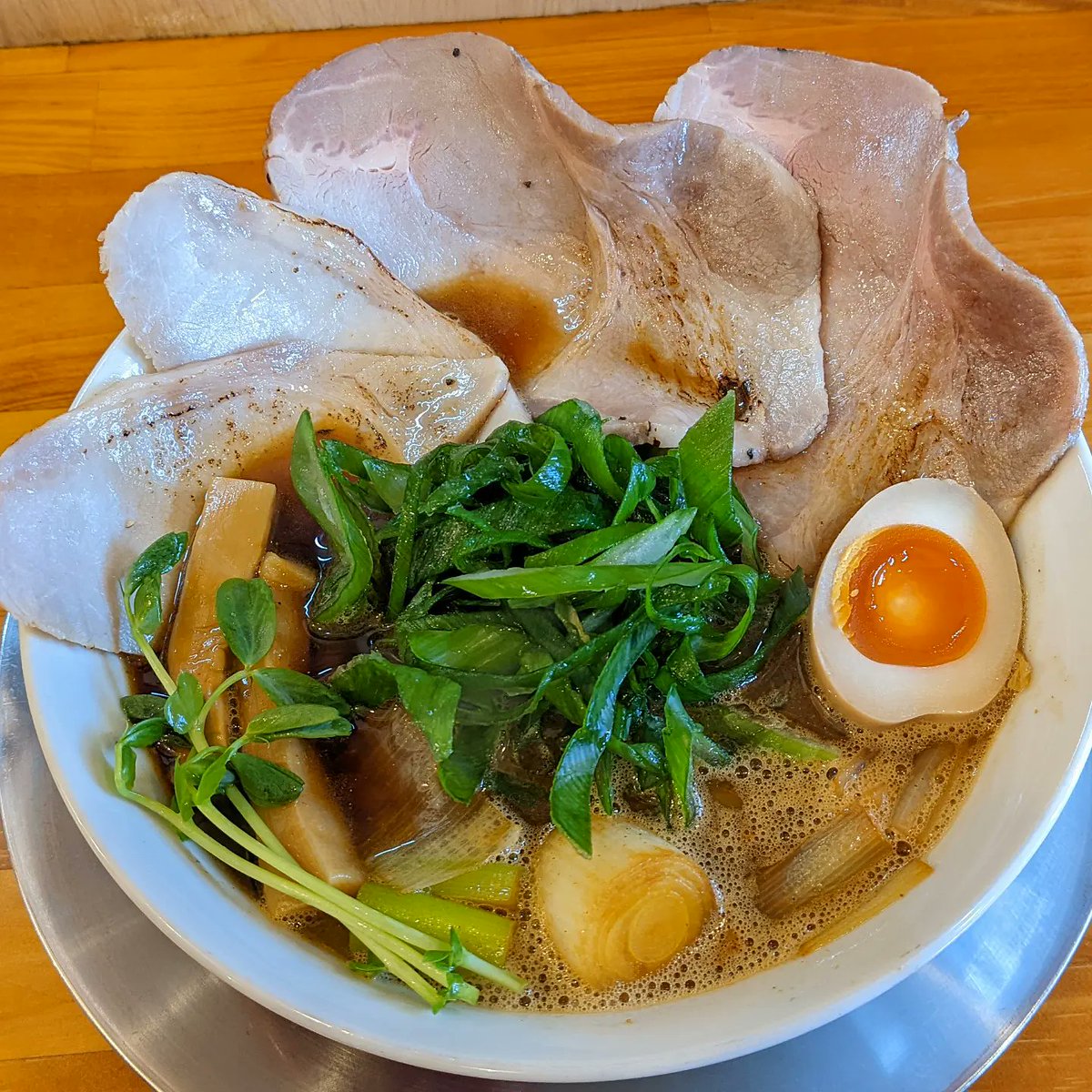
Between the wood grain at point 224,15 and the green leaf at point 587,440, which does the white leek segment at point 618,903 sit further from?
the wood grain at point 224,15

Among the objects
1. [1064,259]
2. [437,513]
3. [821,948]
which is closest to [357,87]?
[437,513]

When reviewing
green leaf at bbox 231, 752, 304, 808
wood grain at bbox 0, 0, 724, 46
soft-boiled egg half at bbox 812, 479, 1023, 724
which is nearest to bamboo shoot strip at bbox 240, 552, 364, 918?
green leaf at bbox 231, 752, 304, 808

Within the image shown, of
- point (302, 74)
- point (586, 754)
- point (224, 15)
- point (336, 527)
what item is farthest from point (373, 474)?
point (224, 15)

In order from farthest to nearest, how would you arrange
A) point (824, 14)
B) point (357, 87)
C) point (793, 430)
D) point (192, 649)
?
1. point (824, 14)
2. point (357, 87)
3. point (793, 430)
4. point (192, 649)

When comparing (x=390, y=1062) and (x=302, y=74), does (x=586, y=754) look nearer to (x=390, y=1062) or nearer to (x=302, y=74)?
(x=390, y=1062)

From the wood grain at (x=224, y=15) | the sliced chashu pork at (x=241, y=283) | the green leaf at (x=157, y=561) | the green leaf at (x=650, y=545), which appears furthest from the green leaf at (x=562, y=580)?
the wood grain at (x=224, y=15)

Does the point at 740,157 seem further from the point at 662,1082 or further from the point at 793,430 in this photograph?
the point at 662,1082

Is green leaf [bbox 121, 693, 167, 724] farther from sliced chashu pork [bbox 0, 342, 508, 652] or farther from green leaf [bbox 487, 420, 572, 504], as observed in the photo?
green leaf [bbox 487, 420, 572, 504]
